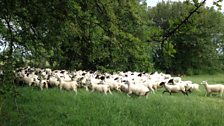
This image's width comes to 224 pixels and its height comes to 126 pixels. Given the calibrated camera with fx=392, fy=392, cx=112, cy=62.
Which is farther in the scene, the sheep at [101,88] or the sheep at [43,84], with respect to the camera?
the sheep at [43,84]

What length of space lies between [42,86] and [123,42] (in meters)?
10.4

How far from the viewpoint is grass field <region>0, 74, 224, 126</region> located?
10.9 m

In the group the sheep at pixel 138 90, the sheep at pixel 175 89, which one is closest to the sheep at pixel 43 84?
the sheep at pixel 138 90

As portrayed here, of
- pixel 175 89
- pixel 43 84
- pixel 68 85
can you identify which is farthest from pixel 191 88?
pixel 43 84

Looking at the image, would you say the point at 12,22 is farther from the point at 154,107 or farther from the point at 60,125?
the point at 154,107

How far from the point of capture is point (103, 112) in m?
11.8

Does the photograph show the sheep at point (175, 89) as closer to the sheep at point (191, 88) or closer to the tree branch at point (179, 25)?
the sheep at point (191, 88)

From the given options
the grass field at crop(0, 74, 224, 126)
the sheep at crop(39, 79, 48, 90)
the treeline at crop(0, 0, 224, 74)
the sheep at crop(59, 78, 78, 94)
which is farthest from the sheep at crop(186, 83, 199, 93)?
the treeline at crop(0, 0, 224, 74)

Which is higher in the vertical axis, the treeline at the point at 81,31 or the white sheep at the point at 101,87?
the treeline at the point at 81,31

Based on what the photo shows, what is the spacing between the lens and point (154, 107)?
12.7m

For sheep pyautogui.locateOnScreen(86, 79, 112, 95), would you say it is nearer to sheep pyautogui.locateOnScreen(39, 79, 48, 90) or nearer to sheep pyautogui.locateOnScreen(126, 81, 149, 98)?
sheep pyautogui.locateOnScreen(126, 81, 149, 98)

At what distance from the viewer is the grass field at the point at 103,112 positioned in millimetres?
10906

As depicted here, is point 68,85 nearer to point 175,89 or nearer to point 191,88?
point 175,89

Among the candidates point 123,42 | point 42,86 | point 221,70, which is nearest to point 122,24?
point 123,42
